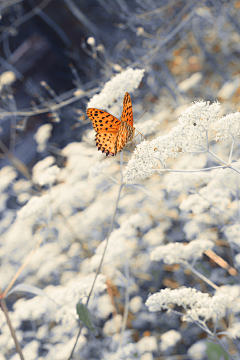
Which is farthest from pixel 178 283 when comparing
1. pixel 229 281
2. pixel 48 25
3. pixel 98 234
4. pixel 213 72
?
pixel 48 25

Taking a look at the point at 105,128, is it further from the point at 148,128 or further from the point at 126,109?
the point at 148,128

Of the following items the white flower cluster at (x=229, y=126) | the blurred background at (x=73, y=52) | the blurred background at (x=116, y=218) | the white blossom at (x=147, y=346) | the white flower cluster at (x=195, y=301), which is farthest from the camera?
the blurred background at (x=73, y=52)

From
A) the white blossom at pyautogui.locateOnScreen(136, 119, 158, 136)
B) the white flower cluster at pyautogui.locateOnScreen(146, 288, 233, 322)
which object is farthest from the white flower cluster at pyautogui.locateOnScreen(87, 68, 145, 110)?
the white flower cluster at pyautogui.locateOnScreen(146, 288, 233, 322)

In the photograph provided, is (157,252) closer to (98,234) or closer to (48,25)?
(98,234)

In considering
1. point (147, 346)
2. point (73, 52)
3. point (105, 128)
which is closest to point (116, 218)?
point (147, 346)

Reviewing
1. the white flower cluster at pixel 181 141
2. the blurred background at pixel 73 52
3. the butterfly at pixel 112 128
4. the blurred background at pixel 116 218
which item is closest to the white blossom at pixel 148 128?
the blurred background at pixel 116 218

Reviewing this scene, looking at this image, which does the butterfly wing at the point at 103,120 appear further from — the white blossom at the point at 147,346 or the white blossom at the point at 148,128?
the white blossom at the point at 147,346
